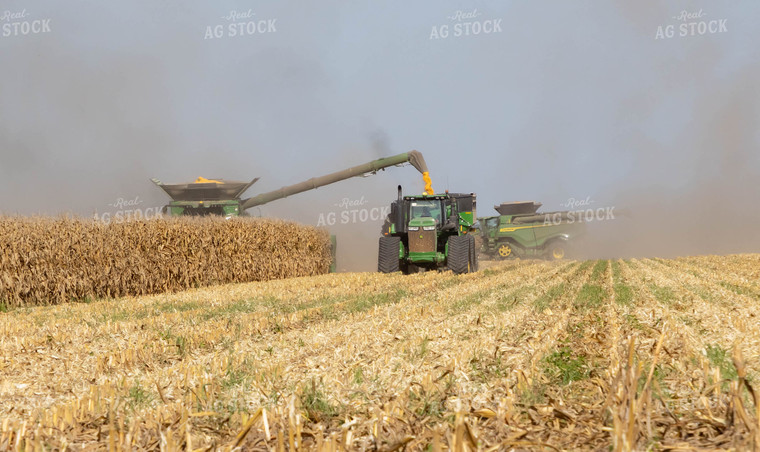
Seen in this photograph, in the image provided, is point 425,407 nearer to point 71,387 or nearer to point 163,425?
point 163,425

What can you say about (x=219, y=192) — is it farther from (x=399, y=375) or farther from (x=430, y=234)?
(x=399, y=375)

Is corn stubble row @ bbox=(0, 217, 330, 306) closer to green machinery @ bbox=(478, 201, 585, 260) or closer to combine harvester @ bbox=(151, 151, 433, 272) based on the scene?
combine harvester @ bbox=(151, 151, 433, 272)

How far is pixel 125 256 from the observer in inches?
594

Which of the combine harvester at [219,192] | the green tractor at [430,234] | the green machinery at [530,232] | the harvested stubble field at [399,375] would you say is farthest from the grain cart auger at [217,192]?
the green machinery at [530,232]

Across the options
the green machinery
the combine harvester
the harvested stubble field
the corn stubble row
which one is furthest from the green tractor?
the green machinery

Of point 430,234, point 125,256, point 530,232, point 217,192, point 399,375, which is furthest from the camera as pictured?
point 530,232

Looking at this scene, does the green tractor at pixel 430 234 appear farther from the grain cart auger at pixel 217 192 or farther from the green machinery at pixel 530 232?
the green machinery at pixel 530 232

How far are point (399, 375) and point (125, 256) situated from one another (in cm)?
1248

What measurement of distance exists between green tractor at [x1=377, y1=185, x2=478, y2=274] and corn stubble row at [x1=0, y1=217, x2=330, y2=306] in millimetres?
4438

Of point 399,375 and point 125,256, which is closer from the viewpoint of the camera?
point 399,375

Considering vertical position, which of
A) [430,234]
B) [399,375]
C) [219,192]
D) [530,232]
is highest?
[219,192]

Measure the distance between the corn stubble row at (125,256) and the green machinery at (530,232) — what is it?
15.6m

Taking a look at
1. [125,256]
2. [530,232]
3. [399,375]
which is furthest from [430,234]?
[530,232]

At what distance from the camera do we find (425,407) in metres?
3.20
